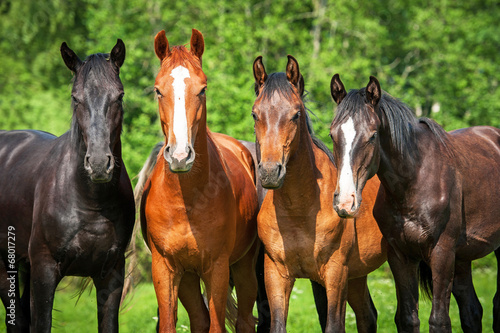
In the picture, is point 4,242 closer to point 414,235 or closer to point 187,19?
point 414,235

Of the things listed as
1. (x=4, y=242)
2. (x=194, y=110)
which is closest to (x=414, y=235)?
(x=194, y=110)

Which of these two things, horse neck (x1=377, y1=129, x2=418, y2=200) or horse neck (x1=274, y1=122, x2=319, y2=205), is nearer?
horse neck (x1=274, y1=122, x2=319, y2=205)

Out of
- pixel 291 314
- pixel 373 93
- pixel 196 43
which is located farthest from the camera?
pixel 291 314

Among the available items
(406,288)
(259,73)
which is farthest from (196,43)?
(406,288)

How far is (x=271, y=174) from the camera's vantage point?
13.7ft

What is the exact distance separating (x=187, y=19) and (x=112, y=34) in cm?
231

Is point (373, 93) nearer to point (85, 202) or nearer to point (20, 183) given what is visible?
point (85, 202)

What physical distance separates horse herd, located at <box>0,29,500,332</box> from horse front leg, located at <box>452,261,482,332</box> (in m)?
0.79

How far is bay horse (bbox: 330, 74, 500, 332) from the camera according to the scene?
14.8ft

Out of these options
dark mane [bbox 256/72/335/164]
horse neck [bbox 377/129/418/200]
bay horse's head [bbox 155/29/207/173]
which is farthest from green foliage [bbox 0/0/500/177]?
bay horse's head [bbox 155/29/207/173]

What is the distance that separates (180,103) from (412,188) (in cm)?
203

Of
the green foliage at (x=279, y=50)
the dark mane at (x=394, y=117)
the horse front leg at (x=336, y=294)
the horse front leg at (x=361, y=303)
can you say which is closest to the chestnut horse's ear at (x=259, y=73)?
the dark mane at (x=394, y=117)

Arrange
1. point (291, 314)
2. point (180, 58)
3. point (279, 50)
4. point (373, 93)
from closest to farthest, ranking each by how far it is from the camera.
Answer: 1. point (180, 58)
2. point (373, 93)
3. point (291, 314)
4. point (279, 50)

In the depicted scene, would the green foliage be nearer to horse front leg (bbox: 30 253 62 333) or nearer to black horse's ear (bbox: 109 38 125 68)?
black horse's ear (bbox: 109 38 125 68)
